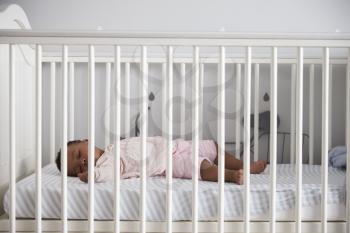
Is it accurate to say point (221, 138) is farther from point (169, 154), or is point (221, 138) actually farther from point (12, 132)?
point (12, 132)

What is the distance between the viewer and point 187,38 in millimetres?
1416

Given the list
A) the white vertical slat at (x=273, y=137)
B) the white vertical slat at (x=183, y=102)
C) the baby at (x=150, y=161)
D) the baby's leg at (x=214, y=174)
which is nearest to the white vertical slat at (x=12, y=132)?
the baby at (x=150, y=161)

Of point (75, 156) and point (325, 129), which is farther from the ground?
point (325, 129)

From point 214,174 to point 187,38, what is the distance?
20.0 inches

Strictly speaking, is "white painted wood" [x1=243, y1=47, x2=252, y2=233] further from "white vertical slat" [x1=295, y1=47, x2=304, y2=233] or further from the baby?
the baby

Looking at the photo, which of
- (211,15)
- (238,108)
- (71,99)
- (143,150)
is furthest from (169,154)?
(211,15)

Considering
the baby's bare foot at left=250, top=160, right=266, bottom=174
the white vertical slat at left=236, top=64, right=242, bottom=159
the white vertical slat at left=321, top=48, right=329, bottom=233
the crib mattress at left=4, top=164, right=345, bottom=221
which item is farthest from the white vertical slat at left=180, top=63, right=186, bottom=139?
the white vertical slat at left=321, top=48, right=329, bottom=233

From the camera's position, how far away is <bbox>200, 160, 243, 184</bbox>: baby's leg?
1.62 metres

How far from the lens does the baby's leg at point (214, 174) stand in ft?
5.31

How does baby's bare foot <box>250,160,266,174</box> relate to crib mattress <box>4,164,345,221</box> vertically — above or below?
above

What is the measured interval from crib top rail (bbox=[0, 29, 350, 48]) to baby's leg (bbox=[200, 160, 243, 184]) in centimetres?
44

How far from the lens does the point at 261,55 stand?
2.21m

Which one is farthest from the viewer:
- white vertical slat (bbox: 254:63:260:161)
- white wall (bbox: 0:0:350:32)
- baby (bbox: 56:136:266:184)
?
white wall (bbox: 0:0:350:32)

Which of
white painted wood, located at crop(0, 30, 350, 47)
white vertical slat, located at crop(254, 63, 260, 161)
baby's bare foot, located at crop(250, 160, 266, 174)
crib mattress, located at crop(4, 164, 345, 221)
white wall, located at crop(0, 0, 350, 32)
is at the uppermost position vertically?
white wall, located at crop(0, 0, 350, 32)
